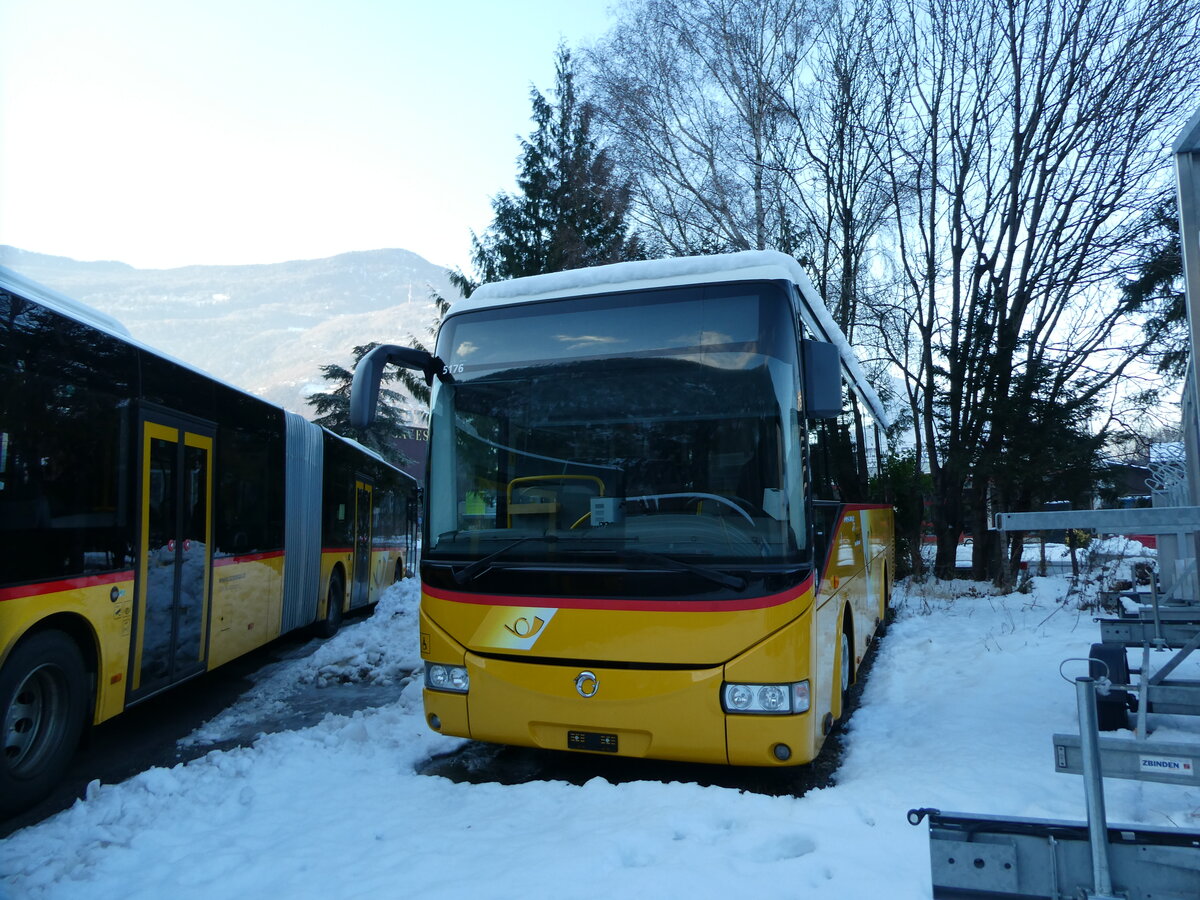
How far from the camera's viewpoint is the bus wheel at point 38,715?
189 inches

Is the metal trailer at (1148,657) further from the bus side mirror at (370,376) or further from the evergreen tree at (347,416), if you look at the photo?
the evergreen tree at (347,416)

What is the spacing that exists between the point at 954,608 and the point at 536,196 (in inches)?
726

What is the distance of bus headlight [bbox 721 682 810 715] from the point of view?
4539mm

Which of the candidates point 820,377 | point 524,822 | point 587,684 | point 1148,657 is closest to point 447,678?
point 587,684

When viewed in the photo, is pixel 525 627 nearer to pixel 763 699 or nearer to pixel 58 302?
pixel 763 699

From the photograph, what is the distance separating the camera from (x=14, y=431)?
4828 millimetres

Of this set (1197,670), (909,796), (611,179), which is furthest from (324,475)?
(611,179)

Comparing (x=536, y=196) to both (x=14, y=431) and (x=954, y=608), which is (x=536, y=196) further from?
(x=14, y=431)

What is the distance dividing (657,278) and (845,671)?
328 centimetres

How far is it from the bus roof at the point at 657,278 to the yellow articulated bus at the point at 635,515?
0.07 ft

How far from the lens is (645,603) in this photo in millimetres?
4680

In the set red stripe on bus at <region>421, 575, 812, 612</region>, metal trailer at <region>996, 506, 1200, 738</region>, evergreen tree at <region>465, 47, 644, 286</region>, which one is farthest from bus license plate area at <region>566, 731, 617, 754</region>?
evergreen tree at <region>465, 47, 644, 286</region>

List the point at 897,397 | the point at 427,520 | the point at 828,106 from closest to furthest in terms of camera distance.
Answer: the point at 427,520 → the point at 828,106 → the point at 897,397

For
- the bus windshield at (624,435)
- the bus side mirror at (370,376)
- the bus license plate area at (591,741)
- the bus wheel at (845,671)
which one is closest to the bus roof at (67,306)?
the bus side mirror at (370,376)
